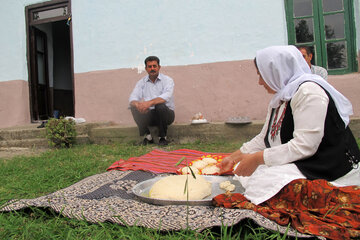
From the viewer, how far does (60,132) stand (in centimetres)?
448

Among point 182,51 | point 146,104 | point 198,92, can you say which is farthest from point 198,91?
point 146,104

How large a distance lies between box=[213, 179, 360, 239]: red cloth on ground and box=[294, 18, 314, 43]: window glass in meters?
3.71

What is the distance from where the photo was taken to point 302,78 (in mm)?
1628

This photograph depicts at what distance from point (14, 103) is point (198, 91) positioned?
3775 mm

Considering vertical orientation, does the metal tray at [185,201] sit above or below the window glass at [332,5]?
below

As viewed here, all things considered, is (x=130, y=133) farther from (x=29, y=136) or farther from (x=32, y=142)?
(x=29, y=136)

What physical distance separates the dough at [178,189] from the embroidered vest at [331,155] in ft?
1.89

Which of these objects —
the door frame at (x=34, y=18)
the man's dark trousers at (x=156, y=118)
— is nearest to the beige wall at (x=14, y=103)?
the door frame at (x=34, y=18)

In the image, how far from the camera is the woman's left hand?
A: 170 cm

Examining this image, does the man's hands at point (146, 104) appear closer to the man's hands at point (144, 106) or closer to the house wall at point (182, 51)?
the man's hands at point (144, 106)

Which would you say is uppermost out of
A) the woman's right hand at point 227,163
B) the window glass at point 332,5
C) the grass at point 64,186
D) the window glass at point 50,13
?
the window glass at point 50,13

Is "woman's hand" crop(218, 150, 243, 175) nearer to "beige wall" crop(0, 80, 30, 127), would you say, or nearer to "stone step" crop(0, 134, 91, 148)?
"stone step" crop(0, 134, 91, 148)

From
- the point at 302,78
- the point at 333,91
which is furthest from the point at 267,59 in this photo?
the point at 333,91

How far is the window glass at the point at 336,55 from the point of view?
4547 mm
